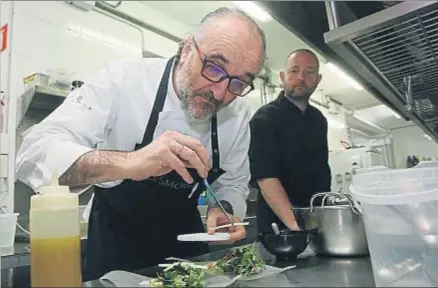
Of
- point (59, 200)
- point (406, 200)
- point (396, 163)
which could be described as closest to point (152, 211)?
point (59, 200)

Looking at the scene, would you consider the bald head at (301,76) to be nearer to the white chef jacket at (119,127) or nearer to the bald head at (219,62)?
the white chef jacket at (119,127)

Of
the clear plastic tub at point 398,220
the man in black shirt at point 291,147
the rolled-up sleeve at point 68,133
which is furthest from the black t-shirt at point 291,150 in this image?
the clear plastic tub at point 398,220

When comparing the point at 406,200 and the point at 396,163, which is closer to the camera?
the point at 406,200

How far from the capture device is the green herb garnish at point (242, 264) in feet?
2.60

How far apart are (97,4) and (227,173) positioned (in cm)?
247

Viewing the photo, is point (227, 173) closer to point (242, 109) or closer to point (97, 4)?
point (242, 109)

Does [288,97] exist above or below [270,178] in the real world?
above

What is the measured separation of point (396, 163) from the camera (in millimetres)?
2674

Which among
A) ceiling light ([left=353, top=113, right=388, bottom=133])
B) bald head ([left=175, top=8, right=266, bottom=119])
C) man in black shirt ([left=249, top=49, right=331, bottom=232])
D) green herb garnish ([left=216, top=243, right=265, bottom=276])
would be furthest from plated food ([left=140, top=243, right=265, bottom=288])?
ceiling light ([left=353, top=113, right=388, bottom=133])

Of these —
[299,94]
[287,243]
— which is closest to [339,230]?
[287,243]

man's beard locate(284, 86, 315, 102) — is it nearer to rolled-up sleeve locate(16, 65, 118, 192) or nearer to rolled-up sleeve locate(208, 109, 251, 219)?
rolled-up sleeve locate(208, 109, 251, 219)

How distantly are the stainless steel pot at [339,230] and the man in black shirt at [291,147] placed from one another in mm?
684

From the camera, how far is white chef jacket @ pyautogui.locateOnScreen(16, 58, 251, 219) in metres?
0.91

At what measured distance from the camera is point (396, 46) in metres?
1.18
